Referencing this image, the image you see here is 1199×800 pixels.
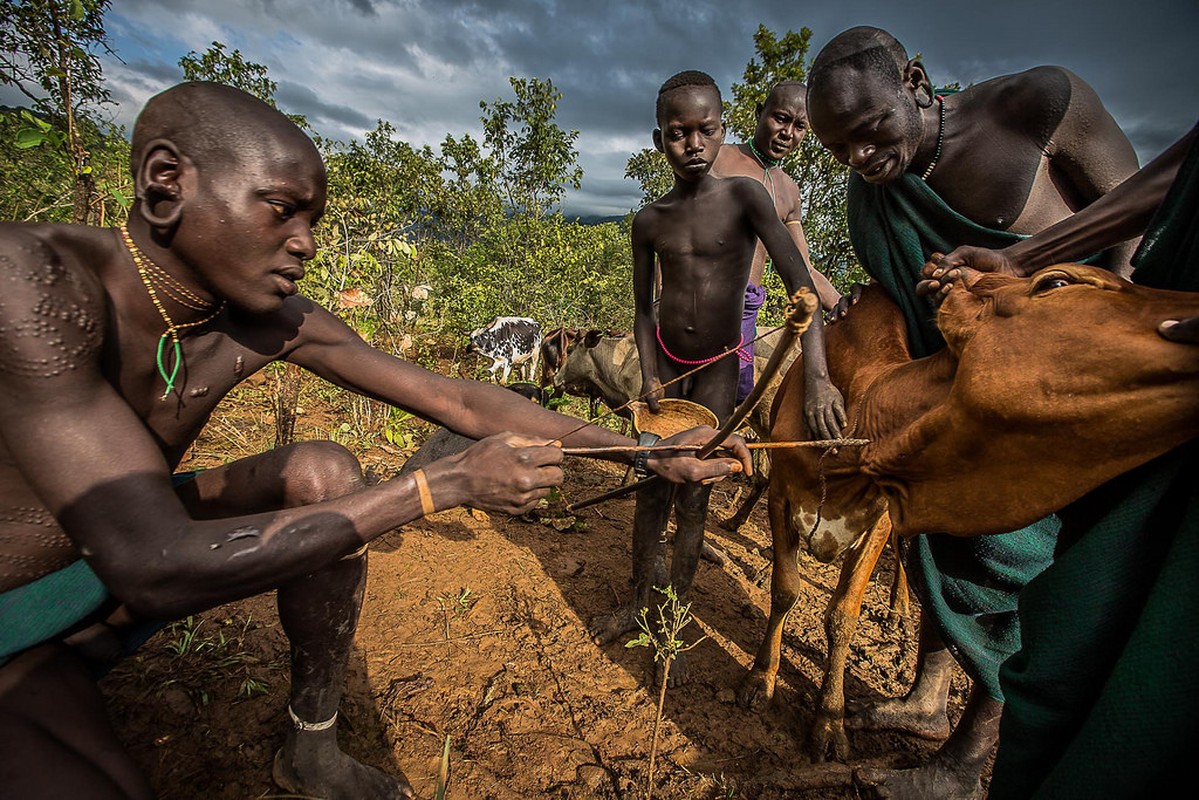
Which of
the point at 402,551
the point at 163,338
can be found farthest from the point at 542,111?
the point at 163,338

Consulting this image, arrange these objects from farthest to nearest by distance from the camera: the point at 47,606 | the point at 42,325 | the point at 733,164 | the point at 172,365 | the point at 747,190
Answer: the point at 733,164, the point at 747,190, the point at 172,365, the point at 47,606, the point at 42,325

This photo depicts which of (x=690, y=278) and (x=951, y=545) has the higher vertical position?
(x=690, y=278)

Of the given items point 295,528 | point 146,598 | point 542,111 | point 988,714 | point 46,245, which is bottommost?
point 988,714

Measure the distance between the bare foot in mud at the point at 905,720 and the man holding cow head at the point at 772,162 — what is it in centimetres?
228

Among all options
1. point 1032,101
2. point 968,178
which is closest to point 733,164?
point 968,178

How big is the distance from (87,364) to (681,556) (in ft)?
8.70

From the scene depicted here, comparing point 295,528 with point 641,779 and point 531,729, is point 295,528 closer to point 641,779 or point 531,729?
point 531,729

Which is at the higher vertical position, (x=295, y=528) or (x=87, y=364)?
(x=87, y=364)

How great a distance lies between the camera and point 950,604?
2.17 meters

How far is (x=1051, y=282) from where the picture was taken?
1319 millimetres

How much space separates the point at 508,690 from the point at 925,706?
2002 mm

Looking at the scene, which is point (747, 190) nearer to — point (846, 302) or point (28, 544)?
point (846, 302)

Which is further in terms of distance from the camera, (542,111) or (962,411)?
(542,111)

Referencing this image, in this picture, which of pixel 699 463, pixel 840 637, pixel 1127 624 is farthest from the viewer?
pixel 840 637
